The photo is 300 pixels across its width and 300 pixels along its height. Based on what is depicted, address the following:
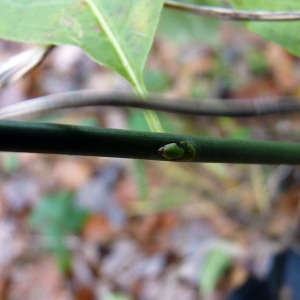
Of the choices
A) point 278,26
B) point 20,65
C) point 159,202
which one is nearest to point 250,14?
point 278,26

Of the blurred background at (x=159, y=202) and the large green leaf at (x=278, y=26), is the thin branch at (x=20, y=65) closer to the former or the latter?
the large green leaf at (x=278, y=26)

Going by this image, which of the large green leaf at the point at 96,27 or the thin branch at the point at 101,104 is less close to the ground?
the thin branch at the point at 101,104

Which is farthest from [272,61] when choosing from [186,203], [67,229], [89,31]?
[89,31]

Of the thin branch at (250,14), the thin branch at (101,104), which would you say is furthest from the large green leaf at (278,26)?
the thin branch at (101,104)

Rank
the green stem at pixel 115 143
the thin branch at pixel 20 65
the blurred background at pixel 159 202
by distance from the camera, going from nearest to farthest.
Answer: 1. the green stem at pixel 115 143
2. the thin branch at pixel 20 65
3. the blurred background at pixel 159 202

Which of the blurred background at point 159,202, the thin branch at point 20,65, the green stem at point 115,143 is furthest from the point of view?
the blurred background at point 159,202

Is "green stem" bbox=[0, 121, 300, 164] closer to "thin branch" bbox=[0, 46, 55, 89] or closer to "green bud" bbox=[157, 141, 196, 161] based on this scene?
"green bud" bbox=[157, 141, 196, 161]

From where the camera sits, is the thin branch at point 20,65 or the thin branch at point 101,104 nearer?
the thin branch at point 101,104
